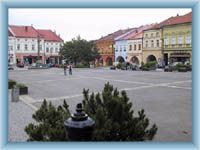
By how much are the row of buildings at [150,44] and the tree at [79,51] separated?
20.8ft

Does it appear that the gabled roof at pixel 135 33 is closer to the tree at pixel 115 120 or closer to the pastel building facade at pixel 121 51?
the pastel building facade at pixel 121 51

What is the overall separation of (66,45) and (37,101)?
138 ft

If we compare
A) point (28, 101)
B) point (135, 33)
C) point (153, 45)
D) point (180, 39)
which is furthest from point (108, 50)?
point (28, 101)

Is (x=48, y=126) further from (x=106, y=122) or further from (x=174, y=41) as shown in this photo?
(x=174, y=41)

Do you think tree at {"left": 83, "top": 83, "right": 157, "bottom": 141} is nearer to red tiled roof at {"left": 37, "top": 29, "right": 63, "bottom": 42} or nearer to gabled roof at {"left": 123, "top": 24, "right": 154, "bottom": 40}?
gabled roof at {"left": 123, "top": 24, "right": 154, "bottom": 40}

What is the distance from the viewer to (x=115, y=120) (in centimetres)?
371

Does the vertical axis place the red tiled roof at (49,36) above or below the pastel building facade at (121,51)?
above

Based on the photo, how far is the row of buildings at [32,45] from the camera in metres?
55.0

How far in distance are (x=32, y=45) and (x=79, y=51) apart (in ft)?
36.5

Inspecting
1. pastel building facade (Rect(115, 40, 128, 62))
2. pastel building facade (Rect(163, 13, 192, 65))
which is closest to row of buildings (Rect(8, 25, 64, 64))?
pastel building facade (Rect(115, 40, 128, 62))

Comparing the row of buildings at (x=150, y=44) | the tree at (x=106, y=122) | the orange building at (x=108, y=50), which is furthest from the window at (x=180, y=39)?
the tree at (x=106, y=122)
